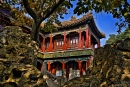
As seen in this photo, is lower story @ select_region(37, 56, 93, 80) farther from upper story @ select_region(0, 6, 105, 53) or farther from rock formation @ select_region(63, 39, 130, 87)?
rock formation @ select_region(63, 39, 130, 87)

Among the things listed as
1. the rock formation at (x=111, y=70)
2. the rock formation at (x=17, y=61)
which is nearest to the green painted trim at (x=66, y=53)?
the rock formation at (x=111, y=70)

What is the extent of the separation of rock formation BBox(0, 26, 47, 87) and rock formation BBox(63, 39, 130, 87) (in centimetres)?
81

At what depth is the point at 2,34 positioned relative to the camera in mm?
4309

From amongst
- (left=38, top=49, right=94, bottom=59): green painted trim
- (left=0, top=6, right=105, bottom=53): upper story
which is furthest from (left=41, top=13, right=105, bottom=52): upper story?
(left=38, top=49, right=94, bottom=59): green painted trim

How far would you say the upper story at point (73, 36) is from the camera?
20.6 meters

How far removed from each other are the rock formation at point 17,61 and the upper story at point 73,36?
52.8 ft

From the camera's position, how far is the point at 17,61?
3998mm

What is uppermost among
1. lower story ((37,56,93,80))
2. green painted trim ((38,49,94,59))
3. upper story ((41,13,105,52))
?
upper story ((41,13,105,52))

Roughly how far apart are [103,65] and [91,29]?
18478mm

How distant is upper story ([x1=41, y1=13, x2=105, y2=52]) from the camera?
20.6m

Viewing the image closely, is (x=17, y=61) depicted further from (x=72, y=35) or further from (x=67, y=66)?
(x=72, y=35)

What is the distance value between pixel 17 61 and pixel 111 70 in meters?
2.06

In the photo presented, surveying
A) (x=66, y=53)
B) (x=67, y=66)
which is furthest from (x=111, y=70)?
(x=67, y=66)

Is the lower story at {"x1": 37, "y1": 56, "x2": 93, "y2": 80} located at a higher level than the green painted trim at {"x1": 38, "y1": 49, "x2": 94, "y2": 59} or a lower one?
lower
